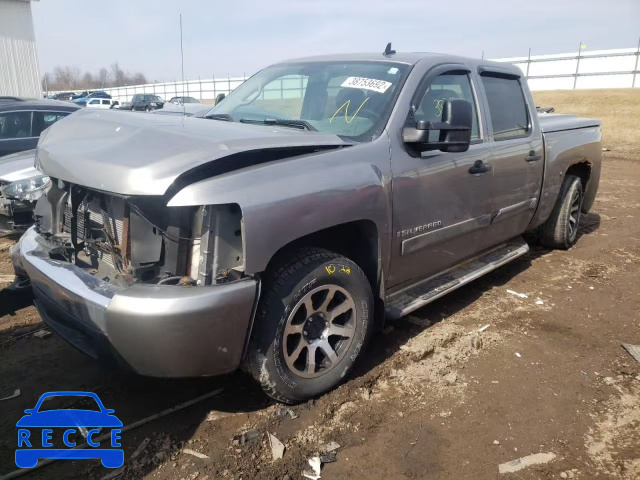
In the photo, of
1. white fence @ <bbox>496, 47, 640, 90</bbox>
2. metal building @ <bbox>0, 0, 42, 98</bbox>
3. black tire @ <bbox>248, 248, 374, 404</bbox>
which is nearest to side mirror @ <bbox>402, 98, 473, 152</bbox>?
black tire @ <bbox>248, 248, 374, 404</bbox>

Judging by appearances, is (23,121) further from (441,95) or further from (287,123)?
(441,95)

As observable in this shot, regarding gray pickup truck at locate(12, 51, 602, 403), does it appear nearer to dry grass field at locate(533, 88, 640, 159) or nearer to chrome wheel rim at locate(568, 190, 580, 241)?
chrome wheel rim at locate(568, 190, 580, 241)

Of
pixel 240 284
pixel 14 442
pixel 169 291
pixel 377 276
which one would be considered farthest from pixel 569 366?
pixel 14 442

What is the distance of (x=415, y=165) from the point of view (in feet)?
10.6

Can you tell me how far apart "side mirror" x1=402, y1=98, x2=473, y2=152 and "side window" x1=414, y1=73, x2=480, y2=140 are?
0.53ft

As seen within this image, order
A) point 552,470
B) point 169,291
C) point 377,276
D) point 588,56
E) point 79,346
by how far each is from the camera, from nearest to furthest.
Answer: point 169,291 < point 552,470 < point 79,346 < point 377,276 < point 588,56

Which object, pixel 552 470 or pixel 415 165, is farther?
pixel 415 165

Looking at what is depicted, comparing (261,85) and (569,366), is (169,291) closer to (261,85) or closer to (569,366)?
(261,85)

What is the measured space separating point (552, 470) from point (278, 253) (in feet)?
5.50

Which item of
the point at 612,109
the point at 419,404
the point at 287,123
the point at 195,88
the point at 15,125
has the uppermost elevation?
the point at 287,123

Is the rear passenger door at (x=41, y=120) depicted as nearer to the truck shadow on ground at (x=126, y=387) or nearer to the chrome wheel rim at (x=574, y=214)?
the truck shadow on ground at (x=126, y=387)

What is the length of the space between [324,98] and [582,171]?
12.4 ft

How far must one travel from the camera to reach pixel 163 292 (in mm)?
2297

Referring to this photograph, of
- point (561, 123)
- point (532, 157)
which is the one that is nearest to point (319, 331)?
point (532, 157)
